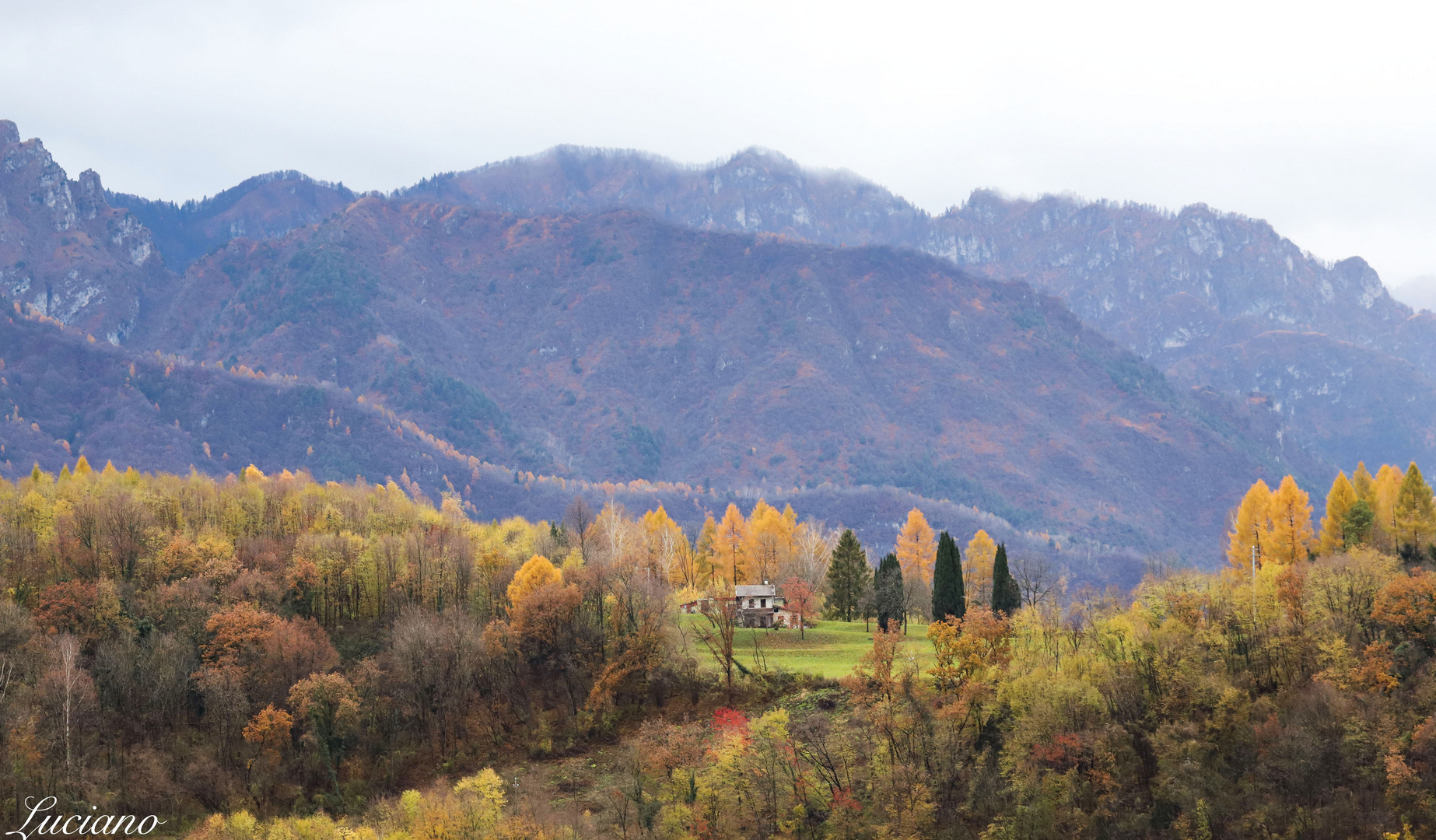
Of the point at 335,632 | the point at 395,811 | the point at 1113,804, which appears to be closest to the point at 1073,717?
the point at 1113,804

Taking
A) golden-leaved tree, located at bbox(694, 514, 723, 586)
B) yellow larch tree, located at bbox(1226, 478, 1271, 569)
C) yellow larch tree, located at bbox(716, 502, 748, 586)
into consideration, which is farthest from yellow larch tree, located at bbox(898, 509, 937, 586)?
yellow larch tree, located at bbox(1226, 478, 1271, 569)

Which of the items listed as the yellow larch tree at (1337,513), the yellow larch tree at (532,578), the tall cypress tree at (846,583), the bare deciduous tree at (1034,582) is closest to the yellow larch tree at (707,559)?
the tall cypress tree at (846,583)

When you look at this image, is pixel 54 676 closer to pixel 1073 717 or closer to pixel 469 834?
pixel 469 834

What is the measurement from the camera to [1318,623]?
80625 millimetres

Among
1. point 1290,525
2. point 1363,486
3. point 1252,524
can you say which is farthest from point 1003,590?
point 1363,486

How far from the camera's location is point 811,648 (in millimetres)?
101438

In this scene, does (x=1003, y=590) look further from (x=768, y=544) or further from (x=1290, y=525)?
(x=768, y=544)

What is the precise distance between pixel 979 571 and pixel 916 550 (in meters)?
11.5

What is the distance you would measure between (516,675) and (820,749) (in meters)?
30.0

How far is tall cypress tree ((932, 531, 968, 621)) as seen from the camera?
101750 mm

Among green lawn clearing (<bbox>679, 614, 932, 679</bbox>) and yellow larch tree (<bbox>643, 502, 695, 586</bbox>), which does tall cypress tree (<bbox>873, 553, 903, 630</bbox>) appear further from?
yellow larch tree (<bbox>643, 502, 695, 586</bbox>)

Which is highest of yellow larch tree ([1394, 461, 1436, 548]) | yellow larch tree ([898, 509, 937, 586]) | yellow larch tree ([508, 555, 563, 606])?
yellow larch tree ([1394, 461, 1436, 548])

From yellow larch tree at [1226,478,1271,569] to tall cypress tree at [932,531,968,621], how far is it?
106ft

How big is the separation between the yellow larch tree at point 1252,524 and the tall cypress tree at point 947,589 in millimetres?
32379
